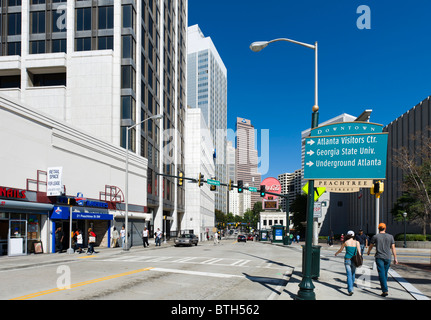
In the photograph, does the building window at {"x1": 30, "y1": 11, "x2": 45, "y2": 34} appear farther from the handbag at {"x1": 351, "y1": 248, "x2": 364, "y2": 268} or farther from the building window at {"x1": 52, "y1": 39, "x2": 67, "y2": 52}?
the handbag at {"x1": 351, "y1": 248, "x2": 364, "y2": 268}

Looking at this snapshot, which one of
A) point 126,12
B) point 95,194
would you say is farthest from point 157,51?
point 95,194

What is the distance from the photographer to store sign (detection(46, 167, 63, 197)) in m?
24.9

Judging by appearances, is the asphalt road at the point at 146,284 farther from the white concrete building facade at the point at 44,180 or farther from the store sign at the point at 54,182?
the store sign at the point at 54,182

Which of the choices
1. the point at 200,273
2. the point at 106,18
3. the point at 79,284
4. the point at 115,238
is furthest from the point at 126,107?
the point at 79,284

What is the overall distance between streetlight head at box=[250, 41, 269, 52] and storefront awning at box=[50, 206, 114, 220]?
19.1 meters

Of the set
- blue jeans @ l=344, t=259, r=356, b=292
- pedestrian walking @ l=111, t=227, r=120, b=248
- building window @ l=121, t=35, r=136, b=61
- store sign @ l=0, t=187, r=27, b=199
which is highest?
building window @ l=121, t=35, r=136, b=61

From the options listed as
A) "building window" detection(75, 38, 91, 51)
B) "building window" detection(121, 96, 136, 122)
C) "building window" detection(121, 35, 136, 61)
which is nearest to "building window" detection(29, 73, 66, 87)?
"building window" detection(75, 38, 91, 51)

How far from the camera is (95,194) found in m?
32.7

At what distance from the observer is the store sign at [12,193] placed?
2164cm

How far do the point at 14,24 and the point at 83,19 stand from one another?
28.8ft

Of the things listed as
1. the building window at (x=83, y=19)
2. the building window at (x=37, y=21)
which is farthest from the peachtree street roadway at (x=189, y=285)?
the building window at (x=37, y=21)

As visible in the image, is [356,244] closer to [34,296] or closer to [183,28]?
[34,296]

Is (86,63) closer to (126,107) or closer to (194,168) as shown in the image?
(126,107)
